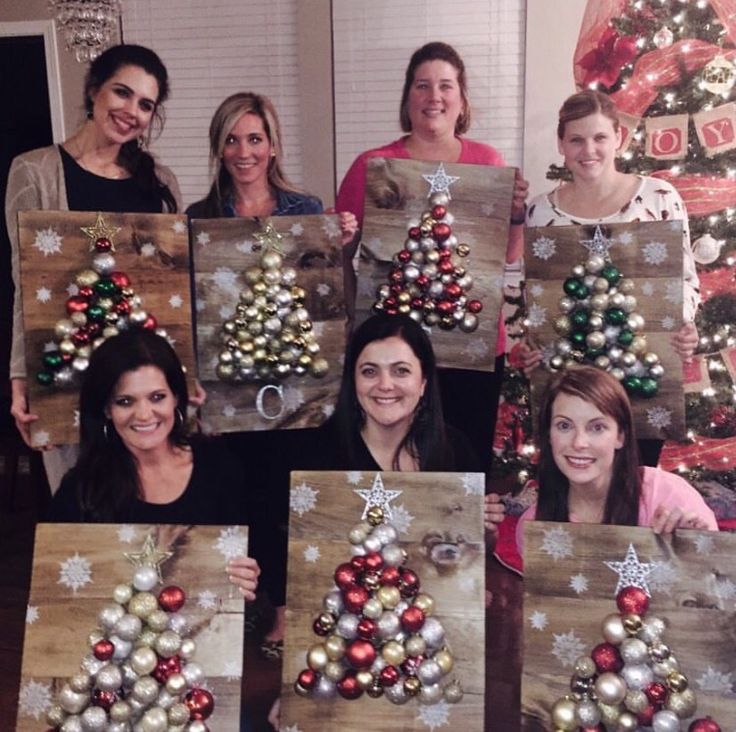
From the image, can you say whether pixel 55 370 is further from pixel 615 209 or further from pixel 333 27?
pixel 333 27

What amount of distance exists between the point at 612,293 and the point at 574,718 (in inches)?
35.6

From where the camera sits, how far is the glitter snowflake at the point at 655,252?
1823 millimetres

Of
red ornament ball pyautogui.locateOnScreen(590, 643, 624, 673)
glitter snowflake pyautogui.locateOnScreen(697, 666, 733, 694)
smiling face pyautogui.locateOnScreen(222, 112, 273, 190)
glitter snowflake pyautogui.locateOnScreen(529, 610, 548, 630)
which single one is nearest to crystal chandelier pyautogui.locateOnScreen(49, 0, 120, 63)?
smiling face pyautogui.locateOnScreen(222, 112, 273, 190)

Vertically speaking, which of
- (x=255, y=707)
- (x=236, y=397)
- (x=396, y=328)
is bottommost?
(x=255, y=707)

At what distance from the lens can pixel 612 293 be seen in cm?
182

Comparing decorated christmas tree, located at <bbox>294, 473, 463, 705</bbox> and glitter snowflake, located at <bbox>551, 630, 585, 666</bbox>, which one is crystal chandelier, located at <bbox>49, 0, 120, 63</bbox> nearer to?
decorated christmas tree, located at <bbox>294, 473, 463, 705</bbox>

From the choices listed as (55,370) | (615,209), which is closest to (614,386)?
(615,209)

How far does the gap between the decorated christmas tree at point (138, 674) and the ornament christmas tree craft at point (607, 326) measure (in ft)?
3.28

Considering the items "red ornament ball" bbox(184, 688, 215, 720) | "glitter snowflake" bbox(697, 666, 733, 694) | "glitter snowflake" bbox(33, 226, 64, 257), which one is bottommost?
"red ornament ball" bbox(184, 688, 215, 720)

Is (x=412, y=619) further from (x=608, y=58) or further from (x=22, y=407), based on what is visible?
(x=608, y=58)

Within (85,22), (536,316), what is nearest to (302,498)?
(536,316)

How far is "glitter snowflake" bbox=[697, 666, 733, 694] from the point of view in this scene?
1.36 meters

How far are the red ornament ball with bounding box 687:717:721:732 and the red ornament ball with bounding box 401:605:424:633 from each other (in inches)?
18.7

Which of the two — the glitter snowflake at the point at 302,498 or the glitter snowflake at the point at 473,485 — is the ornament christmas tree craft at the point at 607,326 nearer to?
the glitter snowflake at the point at 473,485
